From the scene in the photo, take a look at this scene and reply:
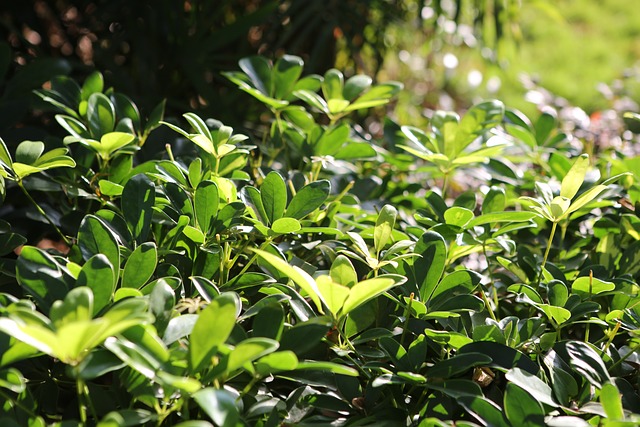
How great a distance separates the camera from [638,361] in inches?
29.3

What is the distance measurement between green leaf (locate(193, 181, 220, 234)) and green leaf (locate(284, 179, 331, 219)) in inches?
3.5

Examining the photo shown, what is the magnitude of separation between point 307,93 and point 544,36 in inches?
155

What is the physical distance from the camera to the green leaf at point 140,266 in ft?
2.26

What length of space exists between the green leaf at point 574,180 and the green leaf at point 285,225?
299mm

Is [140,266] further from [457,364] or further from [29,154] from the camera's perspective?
[457,364]

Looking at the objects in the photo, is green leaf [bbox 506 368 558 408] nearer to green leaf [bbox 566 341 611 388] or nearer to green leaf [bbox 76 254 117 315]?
green leaf [bbox 566 341 611 388]

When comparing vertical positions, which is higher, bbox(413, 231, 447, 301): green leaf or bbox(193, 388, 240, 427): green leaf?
bbox(413, 231, 447, 301): green leaf

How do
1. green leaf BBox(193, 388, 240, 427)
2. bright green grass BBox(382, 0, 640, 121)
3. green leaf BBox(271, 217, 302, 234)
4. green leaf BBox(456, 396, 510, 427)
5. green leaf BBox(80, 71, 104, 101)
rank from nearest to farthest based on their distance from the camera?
green leaf BBox(193, 388, 240, 427) < green leaf BBox(456, 396, 510, 427) < green leaf BBox(271, 217, 302, 234) < green leaf BBox(80, 71, 104, 101) < bright green grass BBox(382, 0, 640, 121)

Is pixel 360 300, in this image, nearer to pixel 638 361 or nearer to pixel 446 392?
pixel 446 392

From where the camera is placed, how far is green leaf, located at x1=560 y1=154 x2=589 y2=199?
2.50 feet

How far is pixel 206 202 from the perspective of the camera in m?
0.75

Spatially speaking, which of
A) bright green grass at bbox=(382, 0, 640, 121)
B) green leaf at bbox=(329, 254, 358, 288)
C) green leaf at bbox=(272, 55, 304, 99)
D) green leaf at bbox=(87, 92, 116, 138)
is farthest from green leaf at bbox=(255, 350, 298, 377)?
bright green grass at bbox=(382, 0, 640, 121)

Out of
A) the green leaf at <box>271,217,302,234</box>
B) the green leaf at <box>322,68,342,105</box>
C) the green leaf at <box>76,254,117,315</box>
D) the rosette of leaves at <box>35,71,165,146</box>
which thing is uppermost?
the green leaf at <box>322,68,342,105</box>

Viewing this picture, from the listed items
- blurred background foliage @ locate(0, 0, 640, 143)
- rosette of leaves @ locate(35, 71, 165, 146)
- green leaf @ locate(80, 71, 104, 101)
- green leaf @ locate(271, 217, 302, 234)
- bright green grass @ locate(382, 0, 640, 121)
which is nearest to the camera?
green leaf @ locate(271, 217, 302, 234)
